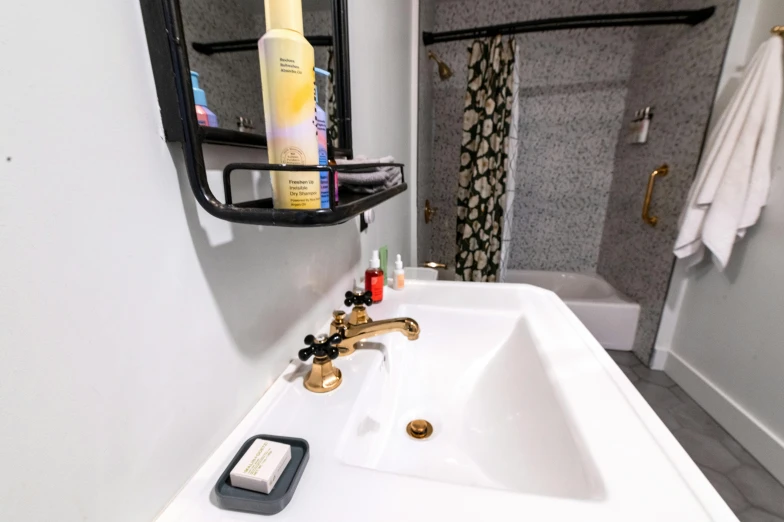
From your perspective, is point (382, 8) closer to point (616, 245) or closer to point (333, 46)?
point (333, 46)

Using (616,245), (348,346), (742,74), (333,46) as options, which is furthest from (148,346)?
(616,245)

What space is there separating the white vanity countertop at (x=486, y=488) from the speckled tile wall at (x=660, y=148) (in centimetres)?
165

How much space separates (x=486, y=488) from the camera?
35 cm

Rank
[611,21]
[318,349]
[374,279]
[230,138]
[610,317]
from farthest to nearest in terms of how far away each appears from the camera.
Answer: [610,317]
[611,21]
[374,279]
[318,349]
[230,138]

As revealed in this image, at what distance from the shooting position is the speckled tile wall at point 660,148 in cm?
153

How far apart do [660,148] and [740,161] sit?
55 centimetres

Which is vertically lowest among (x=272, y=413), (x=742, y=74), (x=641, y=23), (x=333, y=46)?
(x=272, y=413)

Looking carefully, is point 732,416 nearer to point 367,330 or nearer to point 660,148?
point 660,148

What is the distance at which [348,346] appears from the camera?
1.94 ft

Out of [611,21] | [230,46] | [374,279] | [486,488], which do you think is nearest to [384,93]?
[374,279]

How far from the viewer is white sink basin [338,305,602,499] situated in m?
0.45

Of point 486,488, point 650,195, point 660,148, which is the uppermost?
point 660,148

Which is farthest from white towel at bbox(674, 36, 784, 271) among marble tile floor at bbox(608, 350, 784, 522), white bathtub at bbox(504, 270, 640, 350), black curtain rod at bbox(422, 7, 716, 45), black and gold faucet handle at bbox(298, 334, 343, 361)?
black and gold faucet handle at bbox(298, 334, 343, 361)

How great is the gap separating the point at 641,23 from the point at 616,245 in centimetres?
126
